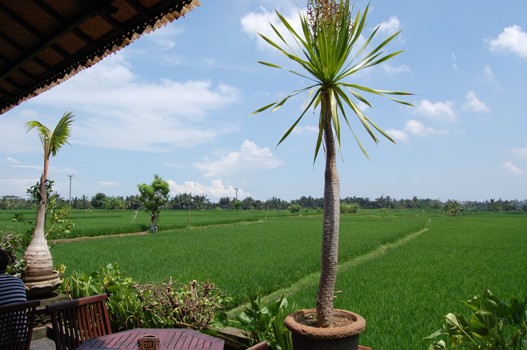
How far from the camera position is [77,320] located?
3148 mm

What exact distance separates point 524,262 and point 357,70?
45.9ft

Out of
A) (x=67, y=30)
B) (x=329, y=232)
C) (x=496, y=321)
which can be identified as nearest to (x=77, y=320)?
(x=329, y=232)

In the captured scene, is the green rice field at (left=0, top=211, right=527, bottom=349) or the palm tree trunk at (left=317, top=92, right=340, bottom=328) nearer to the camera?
the palm tree trunk at (left=317, top=92, right=340, bottom=328)

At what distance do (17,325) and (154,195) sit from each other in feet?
87.4

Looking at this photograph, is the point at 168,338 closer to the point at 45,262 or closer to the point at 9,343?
the point at 9,343

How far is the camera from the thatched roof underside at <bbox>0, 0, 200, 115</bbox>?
3.00m

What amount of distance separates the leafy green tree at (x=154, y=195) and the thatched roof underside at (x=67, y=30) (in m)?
25.2

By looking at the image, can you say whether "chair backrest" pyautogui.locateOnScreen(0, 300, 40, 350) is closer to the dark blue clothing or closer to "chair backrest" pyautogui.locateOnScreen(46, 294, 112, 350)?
"chair backrest" pyautogui.locateOnScreen(46, 294, 112, 350)

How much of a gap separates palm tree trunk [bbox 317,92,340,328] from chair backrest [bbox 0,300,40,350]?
7.16 feet

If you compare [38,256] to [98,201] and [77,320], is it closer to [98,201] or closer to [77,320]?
[77,320]

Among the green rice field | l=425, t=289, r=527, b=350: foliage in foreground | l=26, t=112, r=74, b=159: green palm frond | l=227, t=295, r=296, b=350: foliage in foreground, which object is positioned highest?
l=26, t=112, r=74, b=159: green palm frond

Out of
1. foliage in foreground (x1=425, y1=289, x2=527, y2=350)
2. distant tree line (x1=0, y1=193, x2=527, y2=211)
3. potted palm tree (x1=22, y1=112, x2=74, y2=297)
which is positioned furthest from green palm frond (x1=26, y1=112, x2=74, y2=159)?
distant tree line (x1=0, y1=193, x2=527, y2=211)

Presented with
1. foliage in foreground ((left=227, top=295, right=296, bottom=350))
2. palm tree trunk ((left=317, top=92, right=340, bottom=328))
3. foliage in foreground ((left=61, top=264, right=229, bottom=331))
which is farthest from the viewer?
foliage in foreground ((left=61, top=264, right=229, bottom=331))

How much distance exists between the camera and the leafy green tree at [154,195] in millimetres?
28750
